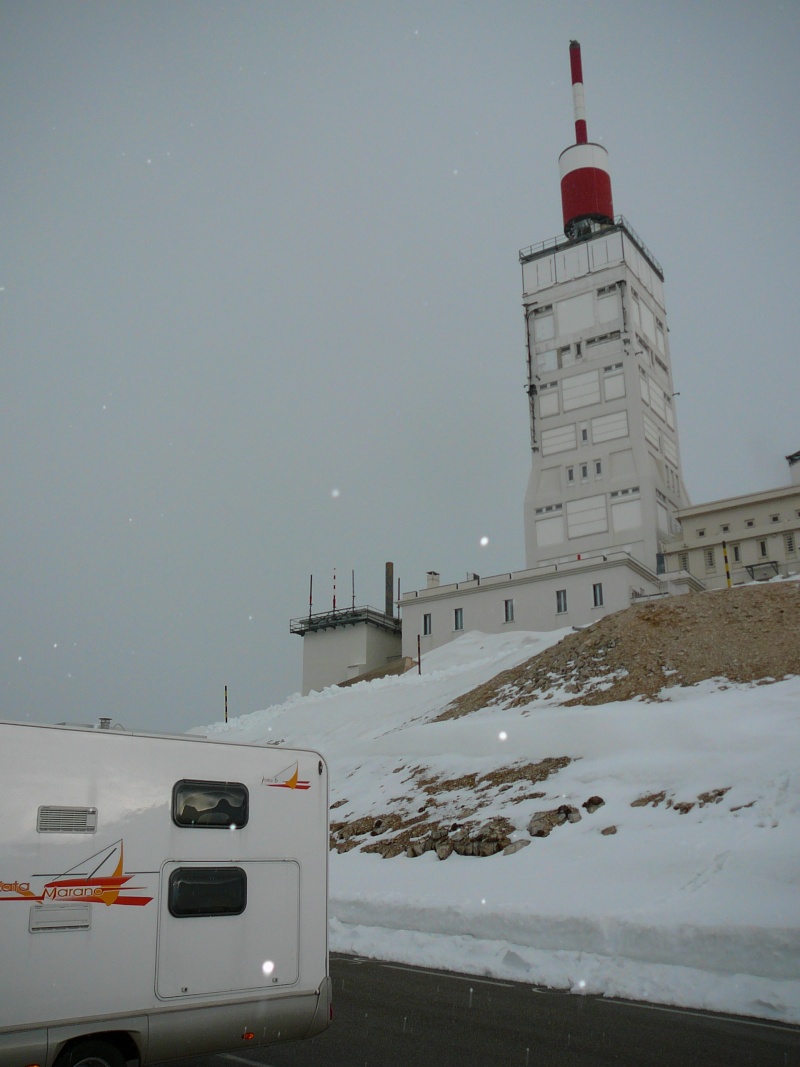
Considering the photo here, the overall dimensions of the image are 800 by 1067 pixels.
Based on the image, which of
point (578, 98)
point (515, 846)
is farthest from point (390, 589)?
point (515, 846)

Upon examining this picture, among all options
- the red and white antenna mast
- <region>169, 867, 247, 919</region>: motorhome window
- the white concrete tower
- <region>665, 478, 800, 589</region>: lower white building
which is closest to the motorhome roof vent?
<region>169, 867, 247, 919</region>: motorhome window

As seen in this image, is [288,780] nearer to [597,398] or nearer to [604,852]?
[604,852]

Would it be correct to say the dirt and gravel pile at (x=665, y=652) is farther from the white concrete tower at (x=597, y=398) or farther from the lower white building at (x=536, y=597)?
the white concrete tower at (x=597, y=398)

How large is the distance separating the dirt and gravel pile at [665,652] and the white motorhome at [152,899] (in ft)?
62.3

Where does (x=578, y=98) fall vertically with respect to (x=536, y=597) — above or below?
above

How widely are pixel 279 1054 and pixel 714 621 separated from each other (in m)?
24.3

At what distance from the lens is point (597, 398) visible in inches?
2694

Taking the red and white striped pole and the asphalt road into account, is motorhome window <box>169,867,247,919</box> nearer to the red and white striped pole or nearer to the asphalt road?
the asphalt road

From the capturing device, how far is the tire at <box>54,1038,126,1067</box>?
21.0 feet

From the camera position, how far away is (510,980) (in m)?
11.4

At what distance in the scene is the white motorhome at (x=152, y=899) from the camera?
639cm

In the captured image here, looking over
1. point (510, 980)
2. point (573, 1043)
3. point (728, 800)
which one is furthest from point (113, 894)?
point (728, 800)

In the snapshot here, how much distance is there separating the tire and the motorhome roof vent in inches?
59.1

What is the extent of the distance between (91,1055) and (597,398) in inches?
2599
